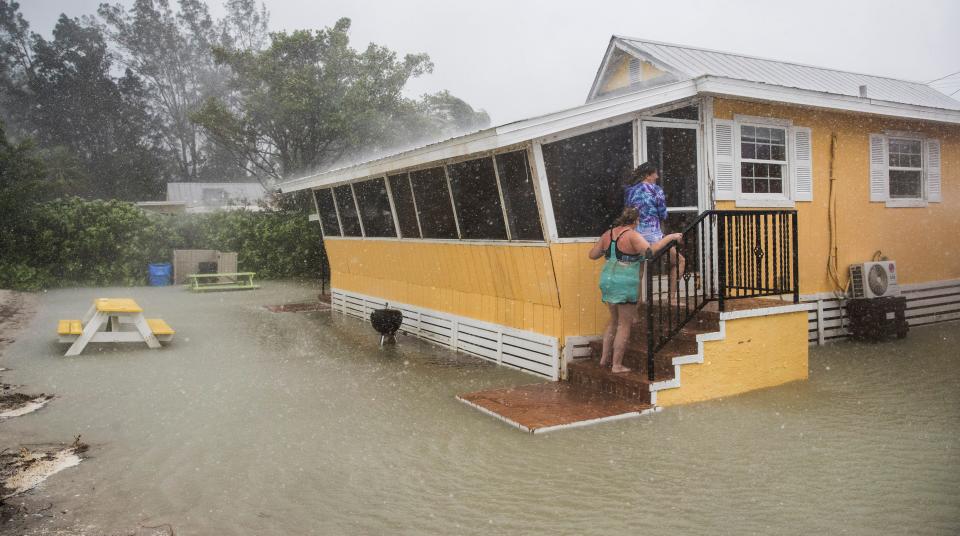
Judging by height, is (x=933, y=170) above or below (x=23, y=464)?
above

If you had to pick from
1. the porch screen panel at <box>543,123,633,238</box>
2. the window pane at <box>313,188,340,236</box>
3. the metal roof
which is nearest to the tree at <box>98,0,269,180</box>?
the window pane at <box>313,188,340,236</box>

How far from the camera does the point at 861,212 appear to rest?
9.84 meters

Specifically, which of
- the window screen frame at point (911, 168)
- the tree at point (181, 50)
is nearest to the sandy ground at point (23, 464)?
the window screen frame at point (911, 168)

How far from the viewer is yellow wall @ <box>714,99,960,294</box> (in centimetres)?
927

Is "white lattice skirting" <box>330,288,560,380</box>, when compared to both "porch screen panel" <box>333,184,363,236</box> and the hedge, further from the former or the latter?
the hedge

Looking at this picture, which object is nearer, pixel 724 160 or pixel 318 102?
pixel 724 160

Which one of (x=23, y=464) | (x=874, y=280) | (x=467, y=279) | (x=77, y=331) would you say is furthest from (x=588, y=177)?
(x=77, y=331)

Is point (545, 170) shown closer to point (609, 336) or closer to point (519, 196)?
point (519, 196)

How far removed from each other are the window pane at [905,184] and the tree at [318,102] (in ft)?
69.0

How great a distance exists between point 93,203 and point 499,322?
16.7 metres

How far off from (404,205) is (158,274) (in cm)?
1301

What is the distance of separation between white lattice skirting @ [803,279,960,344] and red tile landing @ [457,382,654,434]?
4.10 m

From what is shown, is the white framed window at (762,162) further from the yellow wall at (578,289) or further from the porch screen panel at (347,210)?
the porch screen panel at (347,210)

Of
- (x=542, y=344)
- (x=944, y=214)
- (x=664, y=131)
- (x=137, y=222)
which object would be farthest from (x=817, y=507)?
(x=137, y=222)
